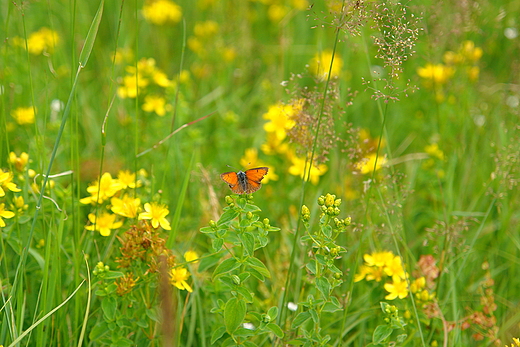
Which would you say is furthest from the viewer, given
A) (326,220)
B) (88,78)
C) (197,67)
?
(197,67)

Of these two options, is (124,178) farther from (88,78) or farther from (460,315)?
(88,78)

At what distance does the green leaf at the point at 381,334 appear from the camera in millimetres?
1867

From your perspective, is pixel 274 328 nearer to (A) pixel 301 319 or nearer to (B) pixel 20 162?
(A) pixel 301 319

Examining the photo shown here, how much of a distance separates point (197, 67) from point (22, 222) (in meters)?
2.78

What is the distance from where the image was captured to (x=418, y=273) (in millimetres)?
2465

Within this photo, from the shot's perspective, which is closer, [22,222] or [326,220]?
[326,220]

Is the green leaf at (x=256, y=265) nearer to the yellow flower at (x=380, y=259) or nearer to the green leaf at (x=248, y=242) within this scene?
the green leaf at (x=248, y=242)

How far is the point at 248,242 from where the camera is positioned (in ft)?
5.70

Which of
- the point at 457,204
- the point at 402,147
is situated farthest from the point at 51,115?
the point at 457,204

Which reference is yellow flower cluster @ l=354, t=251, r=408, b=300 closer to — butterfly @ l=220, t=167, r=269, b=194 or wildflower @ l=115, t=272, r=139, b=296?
butterfly @ l=220, t=167, r=269, b=194

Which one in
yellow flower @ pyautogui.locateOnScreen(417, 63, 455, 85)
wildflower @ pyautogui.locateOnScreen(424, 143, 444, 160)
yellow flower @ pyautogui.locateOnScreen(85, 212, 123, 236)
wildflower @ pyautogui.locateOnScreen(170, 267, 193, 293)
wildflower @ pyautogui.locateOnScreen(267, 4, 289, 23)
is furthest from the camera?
wildflower @ pyautogui.locateOnScreen(267, 4, 289, 23)

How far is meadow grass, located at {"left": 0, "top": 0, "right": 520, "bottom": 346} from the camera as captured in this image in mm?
1877

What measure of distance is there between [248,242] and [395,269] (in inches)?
32.4

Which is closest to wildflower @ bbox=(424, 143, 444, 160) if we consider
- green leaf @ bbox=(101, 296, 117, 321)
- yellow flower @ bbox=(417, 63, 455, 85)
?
yellow flower @ bbox=(417, 63, 455, 85)
